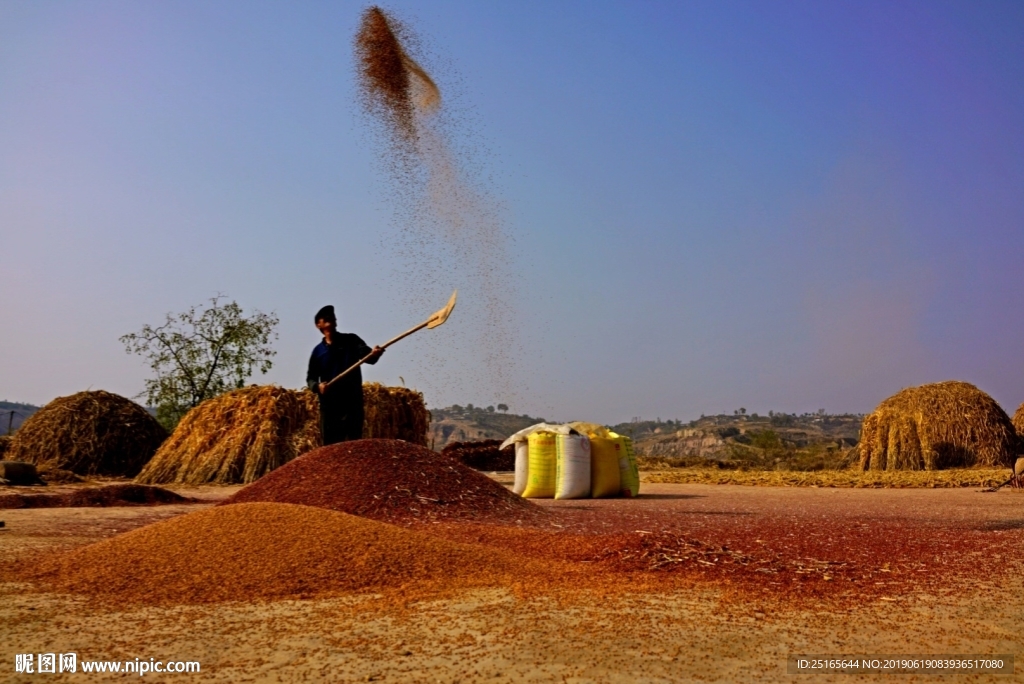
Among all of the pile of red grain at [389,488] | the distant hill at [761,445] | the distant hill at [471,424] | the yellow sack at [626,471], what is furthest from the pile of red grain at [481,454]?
the distant hill at [471,424]

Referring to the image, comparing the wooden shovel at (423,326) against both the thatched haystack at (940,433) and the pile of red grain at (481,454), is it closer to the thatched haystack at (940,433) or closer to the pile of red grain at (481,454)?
the pile of red grain at (481,454)

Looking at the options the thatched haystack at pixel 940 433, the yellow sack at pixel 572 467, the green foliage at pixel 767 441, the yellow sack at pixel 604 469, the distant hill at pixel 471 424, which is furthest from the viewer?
the distant hill at pixel 471 424

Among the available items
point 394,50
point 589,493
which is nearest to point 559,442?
point 589,493

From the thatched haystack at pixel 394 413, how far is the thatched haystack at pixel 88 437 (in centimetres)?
413

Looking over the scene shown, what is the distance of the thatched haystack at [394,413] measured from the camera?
53.4 feet

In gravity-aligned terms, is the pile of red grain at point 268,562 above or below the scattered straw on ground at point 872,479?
above

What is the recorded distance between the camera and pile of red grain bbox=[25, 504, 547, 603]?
425 cm

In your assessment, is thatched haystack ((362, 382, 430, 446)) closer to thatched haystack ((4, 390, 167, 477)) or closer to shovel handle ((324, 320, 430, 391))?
thatched haystack ((4, 390, 167, 477))

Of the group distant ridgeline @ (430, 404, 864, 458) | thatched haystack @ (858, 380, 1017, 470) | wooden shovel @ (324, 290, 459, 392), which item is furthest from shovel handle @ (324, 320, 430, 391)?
distant ridgeline @ (430, 404, 864, 458)

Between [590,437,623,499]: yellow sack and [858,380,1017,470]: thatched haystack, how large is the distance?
11.0 m

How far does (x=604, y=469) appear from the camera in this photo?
12062mm

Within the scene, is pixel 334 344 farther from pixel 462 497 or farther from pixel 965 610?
pixel 965 610

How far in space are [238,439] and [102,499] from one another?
164 inches

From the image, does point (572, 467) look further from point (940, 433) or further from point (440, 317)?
point (940, 433)
